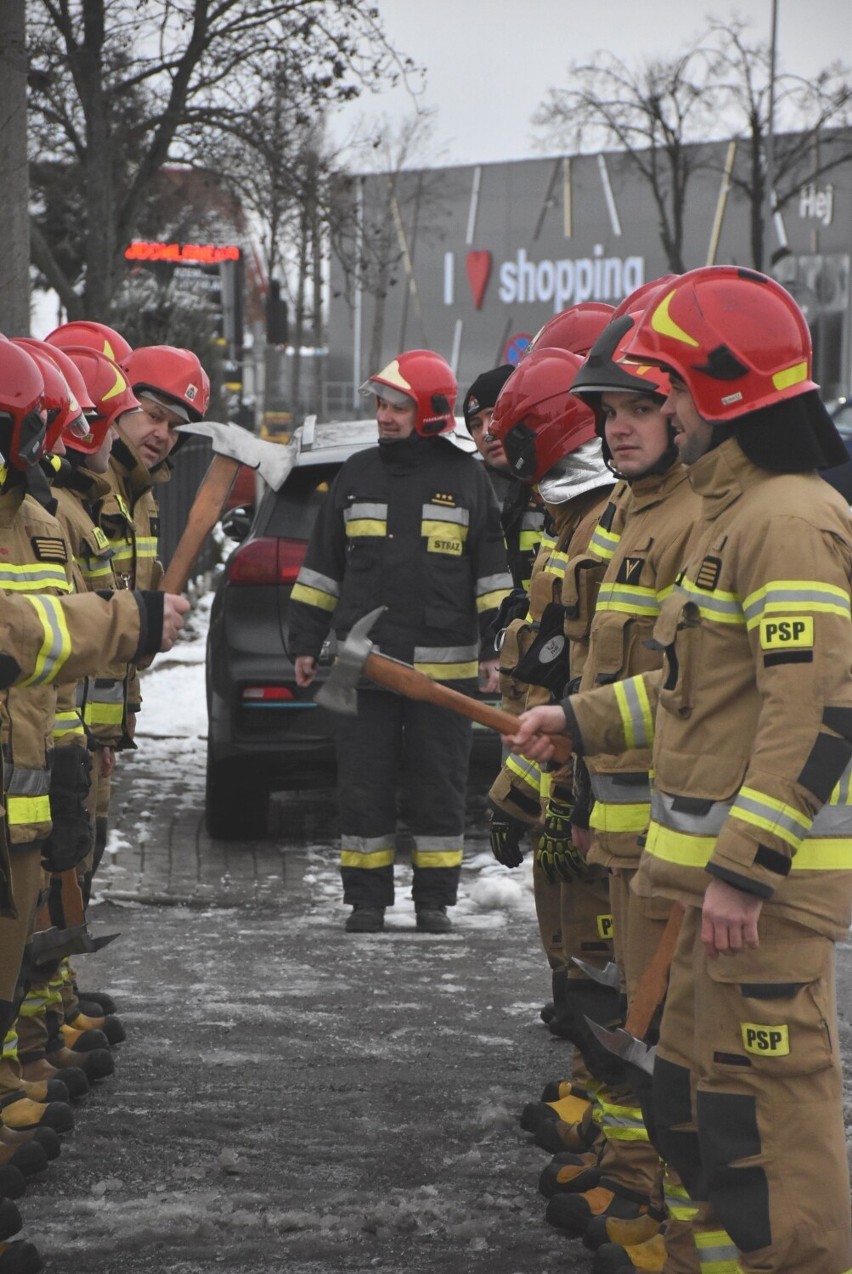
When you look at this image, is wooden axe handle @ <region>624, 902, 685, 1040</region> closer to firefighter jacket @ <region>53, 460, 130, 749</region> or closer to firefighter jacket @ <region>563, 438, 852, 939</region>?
firefighter jacket @ <region>563, 438, 852, 939</region>

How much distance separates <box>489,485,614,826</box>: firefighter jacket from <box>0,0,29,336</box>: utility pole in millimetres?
5052

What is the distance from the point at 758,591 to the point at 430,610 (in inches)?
159

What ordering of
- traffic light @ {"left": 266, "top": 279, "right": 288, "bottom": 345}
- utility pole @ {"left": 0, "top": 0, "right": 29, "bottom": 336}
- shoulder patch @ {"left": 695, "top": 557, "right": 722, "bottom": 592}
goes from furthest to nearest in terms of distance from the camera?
traffic light @ {"left": 266, "top": 279, "right": 288, "bottom": 345}, utility pole @ {"left": 0, "top": 0, "right": 29, "bottom": 336}, shoulder patch @ {"left": 695, "top": 557, "right": 722, "bottom": 592}

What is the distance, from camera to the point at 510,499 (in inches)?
230

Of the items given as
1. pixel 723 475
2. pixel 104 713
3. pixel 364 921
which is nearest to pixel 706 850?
pixel 723 475

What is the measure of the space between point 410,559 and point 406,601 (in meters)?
0.17

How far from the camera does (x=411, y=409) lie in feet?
23.6

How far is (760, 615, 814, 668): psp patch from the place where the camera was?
3104mm

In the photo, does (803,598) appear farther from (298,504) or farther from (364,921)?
(298,504)

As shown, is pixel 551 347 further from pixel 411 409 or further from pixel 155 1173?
pixel 155 1173

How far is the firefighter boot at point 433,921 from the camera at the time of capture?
23.4ft

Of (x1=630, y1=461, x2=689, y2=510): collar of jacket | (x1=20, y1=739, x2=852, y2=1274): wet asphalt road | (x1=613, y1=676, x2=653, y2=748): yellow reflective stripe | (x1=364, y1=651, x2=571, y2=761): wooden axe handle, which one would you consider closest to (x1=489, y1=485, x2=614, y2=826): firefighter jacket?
(x1=630, y1=461, x2=689, y2=510): collar of jacket

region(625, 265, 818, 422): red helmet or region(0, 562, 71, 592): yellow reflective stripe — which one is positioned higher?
region(625, 265, 818, 422): red helmet

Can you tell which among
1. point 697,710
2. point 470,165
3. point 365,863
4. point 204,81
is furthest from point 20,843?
point 470,165
